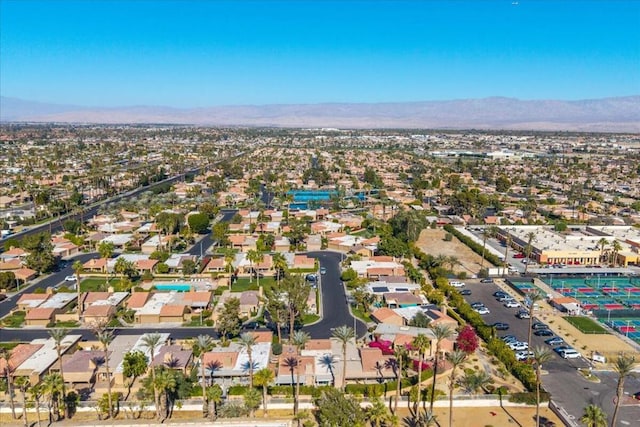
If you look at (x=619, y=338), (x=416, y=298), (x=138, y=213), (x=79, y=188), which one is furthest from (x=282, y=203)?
(x=619, y=338)

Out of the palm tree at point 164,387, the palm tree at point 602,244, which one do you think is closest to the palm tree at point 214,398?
the palm tree at point 164,387

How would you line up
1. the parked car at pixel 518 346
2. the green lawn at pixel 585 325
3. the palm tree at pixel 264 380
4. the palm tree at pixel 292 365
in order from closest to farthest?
1. the palm tree at pixel 264 380
2. the palm tree at pixel 292 365
3. the parked car at pixel 518 346
4. the green lawn at pixel 585 325

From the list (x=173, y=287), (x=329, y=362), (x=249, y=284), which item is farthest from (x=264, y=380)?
(x=173, y=287)

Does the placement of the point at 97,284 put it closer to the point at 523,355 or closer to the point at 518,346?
the point at 518,346

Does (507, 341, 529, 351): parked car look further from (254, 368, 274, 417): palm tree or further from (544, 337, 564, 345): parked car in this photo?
(254, 368, 274, 417): palm tree

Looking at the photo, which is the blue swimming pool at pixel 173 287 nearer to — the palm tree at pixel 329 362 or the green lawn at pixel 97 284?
the green lawn at pixel 97 284

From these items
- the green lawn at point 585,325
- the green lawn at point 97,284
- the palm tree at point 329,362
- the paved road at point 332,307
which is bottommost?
A: the green lawn at point 585,325
